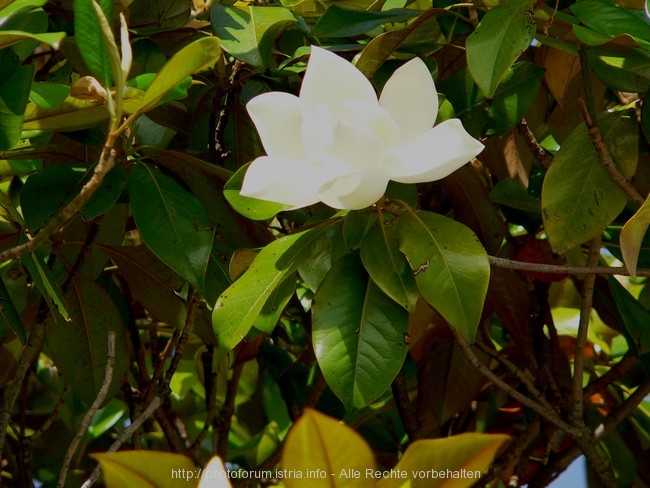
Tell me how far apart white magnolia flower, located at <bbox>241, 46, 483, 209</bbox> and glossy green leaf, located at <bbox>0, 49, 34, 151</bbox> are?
0.73 feet

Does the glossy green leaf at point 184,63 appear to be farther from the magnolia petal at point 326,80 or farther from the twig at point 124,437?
the twig at point 124,437

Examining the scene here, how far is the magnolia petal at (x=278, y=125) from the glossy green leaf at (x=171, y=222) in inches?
6.7

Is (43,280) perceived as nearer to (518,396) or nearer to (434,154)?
(434,154)

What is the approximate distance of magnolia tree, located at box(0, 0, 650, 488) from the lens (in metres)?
0.74

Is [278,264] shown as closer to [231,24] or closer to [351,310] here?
[351,310]

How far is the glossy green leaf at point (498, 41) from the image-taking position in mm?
824

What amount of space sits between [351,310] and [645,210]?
273mm

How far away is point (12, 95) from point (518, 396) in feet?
1.99

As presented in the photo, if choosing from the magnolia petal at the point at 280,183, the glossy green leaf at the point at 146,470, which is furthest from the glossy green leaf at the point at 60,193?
the glossy green leaf at the point at 146,470

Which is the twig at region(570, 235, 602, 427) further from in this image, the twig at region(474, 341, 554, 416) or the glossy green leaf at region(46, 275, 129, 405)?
the glossy green leaf at region(46, 275, 129, 405)

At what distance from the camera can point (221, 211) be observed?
1.04 metres

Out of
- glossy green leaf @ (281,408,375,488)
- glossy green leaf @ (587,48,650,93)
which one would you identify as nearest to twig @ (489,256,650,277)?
glossy green leaf @ (587,48,650,93)

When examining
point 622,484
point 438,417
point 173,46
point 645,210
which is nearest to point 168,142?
point 173,46

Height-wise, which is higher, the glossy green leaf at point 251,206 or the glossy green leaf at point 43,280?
the glossy green leaf at point 251,206
